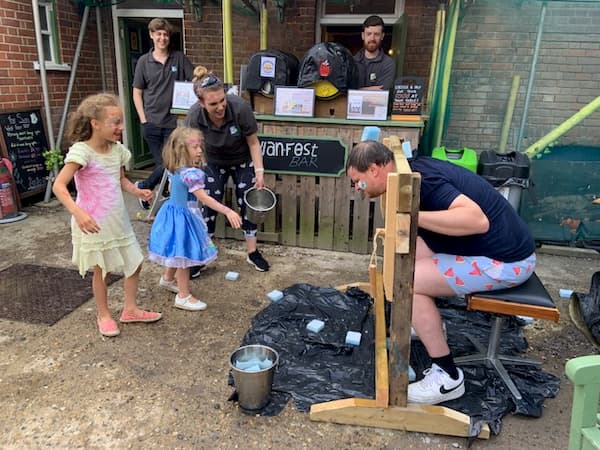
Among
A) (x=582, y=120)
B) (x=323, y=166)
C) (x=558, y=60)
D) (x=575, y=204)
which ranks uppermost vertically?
(x=558, y=60)

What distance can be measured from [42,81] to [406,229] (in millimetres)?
5673

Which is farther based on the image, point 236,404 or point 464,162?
point 464,162

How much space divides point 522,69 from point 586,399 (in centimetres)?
445

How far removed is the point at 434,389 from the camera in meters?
2.48

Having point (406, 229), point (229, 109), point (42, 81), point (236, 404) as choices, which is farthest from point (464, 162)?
point (42, 81)

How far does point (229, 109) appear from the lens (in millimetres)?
3928

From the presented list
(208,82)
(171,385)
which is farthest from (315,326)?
(208,82)

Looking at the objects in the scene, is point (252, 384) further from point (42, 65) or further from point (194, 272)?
point (42, 65)

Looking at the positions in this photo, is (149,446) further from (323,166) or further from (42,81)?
(42,81)

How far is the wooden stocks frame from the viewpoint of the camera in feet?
6.79

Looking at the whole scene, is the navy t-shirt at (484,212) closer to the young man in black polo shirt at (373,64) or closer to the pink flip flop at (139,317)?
the pink flip flop at (139,317)

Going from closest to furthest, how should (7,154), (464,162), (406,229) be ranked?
(406,229) < (464,162) < (7,154)

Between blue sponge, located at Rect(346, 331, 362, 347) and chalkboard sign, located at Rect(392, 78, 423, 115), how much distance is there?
2252 mm

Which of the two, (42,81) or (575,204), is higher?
(42,81)
